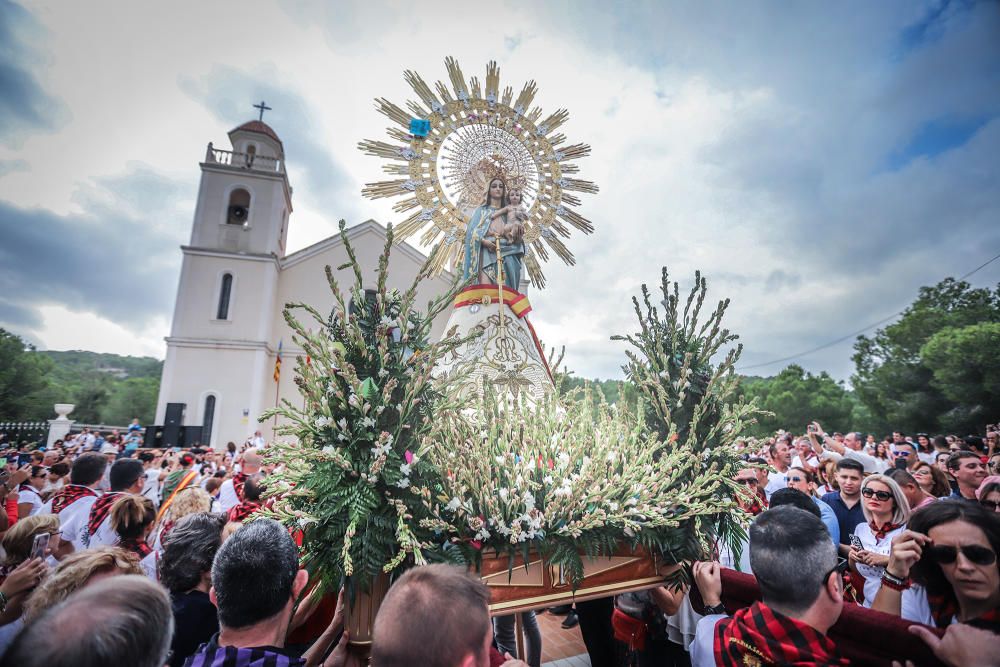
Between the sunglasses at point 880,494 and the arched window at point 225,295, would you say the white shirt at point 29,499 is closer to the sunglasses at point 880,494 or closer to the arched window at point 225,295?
the sunglasses at point 880,494

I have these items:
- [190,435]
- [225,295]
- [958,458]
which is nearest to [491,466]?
[958,458]

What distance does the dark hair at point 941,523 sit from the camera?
1.90 metres

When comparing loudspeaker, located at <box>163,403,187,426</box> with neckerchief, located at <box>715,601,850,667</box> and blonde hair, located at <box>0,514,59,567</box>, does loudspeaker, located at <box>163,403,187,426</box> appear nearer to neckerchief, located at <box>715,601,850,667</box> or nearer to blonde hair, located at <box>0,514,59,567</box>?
blonde hair, located at <box>0,514,59,567</box>

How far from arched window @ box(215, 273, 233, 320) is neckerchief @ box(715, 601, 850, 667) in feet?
74.1

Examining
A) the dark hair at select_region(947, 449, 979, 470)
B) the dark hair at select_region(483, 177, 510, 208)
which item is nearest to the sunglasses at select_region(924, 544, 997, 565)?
the dark hair at select_region(947, 449, 979, 470)

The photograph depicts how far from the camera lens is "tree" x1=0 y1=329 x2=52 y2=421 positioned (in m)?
22.8

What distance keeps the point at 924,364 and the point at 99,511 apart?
32703mm

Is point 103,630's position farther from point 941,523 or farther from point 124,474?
point 124,474

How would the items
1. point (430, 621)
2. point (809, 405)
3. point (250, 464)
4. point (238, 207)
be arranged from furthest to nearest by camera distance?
1. point (809, 405)
2. point (238, 207)
3. point (250, 464)
4. point (430, 621)

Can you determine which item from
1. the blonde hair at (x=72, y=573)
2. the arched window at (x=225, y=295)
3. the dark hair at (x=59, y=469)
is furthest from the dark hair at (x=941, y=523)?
the arched window at (x=225, y=295)

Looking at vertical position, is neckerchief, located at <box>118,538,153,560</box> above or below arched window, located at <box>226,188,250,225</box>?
below

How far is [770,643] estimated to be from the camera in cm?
172

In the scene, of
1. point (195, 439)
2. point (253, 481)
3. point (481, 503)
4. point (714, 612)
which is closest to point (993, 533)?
point (714, 612)

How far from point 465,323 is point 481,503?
3867 millimetres
